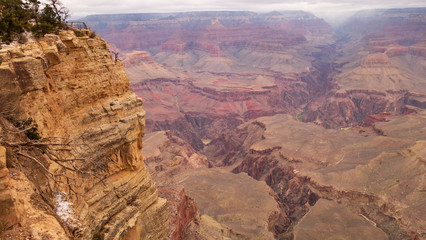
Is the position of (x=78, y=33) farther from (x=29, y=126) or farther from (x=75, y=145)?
(x=29, y=126)

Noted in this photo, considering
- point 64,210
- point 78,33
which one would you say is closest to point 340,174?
point 78,33

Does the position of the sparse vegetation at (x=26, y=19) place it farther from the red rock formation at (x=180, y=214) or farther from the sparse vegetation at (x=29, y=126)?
the red rock formation at (x=180, y=214)

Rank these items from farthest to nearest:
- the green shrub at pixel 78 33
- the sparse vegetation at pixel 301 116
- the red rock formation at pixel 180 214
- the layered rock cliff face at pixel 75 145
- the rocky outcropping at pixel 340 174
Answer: the sparse vegetation at pixel 301 116 < the rocky outcropping at pixel 340 174 < the red rock formation at pixel 180 214 < the green shrub at pixel 78 33 < the layered rock cliff face at pixel 75 145

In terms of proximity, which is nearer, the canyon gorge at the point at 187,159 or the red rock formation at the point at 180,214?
the canyon gorge at the point at 187,159

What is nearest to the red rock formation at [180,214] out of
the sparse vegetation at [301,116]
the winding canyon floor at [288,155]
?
the winding canyon floor at [288,155]

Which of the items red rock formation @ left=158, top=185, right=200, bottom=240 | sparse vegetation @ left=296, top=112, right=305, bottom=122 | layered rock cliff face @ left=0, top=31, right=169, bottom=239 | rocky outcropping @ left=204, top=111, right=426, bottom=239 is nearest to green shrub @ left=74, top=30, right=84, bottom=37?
layered rock cliff face @ left=0, top=31, right=169, bottom=239

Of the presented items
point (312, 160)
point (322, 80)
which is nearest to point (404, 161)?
point (312, 160)

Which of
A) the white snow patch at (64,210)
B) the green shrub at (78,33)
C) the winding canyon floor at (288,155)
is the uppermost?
the green shrub at (78,33)
